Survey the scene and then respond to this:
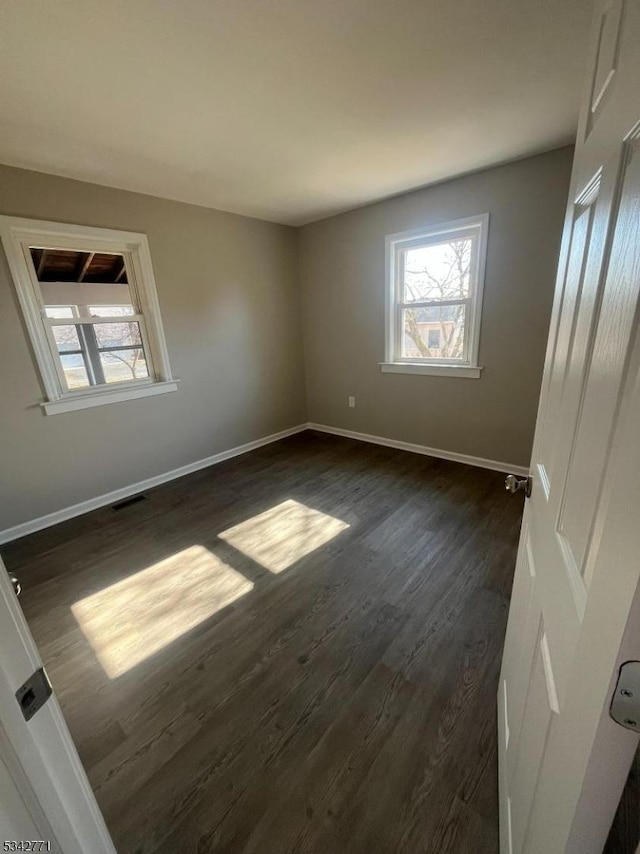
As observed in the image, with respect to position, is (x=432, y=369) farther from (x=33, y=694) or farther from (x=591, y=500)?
(x=33, y=694)

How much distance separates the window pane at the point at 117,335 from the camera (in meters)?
2.84

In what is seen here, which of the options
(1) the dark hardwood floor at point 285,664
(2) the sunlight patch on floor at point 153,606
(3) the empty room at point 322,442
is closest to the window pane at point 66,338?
(3) the empty room at point 322,442

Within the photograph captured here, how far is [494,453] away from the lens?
3172mm

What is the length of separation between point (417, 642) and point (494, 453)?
211 cm

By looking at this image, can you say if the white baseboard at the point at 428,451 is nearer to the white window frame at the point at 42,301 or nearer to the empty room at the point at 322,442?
the empty room at the point at 322,442

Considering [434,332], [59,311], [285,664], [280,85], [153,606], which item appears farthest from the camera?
[434,332]

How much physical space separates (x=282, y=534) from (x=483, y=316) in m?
2.46

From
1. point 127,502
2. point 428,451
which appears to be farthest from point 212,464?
point 428,451

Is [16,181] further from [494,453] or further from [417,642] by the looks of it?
[494,453]

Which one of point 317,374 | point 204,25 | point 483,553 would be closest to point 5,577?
point 204,25

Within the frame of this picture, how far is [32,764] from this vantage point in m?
0.51

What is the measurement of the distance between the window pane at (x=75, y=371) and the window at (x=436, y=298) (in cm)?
279

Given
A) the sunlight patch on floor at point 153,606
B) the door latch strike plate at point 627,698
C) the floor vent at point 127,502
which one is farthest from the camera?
the floor vent at point 127,502

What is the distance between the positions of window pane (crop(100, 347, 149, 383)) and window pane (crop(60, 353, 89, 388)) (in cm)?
16
